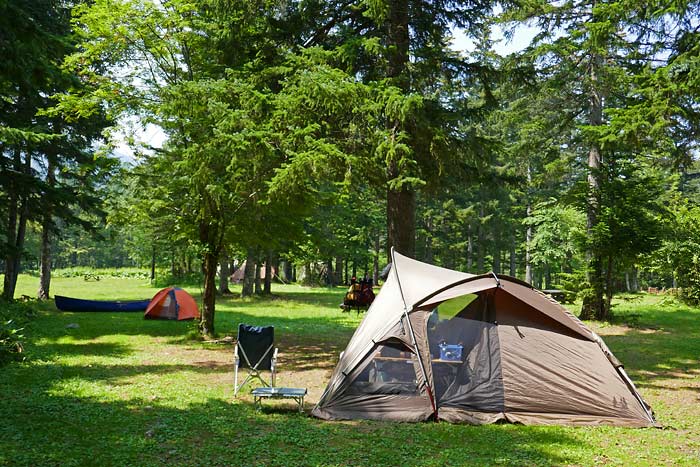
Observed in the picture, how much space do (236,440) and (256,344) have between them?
99.0 inches

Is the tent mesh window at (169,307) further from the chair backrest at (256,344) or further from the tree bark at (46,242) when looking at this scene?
the chair backrest at (256,344)

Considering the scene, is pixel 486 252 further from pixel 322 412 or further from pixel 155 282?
pixel 322 412

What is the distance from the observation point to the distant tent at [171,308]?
1658 centimetres

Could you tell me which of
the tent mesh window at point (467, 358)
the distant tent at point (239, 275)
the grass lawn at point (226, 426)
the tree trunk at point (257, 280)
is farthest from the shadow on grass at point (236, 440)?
the distant tent at point (239, 275)

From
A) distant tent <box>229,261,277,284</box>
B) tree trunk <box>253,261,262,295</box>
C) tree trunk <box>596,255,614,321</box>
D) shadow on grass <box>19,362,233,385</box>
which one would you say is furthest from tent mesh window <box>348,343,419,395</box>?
distant tent <box>229,261,277,284</box>

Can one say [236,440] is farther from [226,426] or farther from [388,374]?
[388,374]

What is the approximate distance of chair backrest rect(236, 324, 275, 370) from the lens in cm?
807

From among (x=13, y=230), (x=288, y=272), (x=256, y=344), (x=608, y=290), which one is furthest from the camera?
(x=288, y=272)

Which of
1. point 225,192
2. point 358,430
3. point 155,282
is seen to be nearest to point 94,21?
point 225,192

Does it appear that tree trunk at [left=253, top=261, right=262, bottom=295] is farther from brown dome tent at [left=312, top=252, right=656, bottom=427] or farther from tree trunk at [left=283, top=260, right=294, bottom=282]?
brown dome tent at [left=312, top=252, right=656, bottom=427]

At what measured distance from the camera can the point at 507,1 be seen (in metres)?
10.5

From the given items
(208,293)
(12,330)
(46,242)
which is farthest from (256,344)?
(46,242)

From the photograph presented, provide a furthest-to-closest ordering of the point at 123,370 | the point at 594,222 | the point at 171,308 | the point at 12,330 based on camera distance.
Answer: the point at 171,308 → the point at 594,222 → the point at 12,330 → the point at 123,370

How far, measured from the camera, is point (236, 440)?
5680mm
